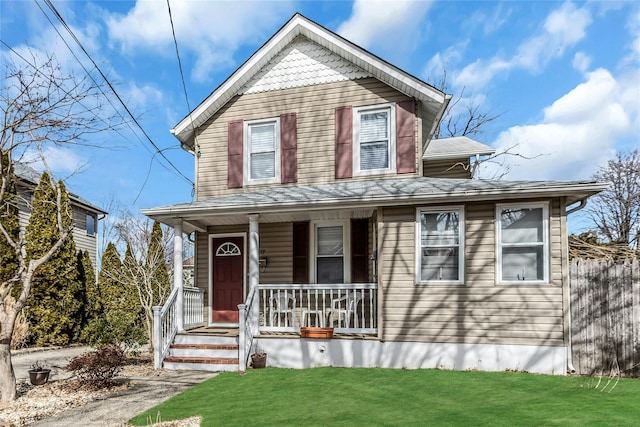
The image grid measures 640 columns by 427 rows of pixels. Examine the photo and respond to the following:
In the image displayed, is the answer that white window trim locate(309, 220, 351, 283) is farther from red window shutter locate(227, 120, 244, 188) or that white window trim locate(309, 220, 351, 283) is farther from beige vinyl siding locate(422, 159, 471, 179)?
beige vinyl siding locate(422, 159, 471, 179)

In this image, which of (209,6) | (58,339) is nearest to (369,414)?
(209,6)

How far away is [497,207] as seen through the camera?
25.9 feet

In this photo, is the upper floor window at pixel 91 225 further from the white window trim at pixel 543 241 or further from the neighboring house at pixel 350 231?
the white window trim at pixel 543 241

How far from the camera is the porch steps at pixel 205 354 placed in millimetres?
8242

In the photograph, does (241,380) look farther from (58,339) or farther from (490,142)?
→ (490,142)

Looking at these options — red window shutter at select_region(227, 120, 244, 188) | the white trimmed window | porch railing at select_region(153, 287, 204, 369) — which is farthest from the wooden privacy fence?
porch railing at select_region(153, 287, 204, 369)

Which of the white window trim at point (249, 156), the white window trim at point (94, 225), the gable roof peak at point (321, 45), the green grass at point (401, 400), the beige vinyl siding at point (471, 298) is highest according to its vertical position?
the gable roof peak at point (321, 45)

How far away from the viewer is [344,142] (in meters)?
10.1

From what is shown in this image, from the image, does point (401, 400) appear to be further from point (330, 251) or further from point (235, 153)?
point (235, 153)

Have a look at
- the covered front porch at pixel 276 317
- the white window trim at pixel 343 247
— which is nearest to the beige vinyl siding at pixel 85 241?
the covered front porch at pixel 276 317

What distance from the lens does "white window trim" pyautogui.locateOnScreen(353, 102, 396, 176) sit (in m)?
9.83

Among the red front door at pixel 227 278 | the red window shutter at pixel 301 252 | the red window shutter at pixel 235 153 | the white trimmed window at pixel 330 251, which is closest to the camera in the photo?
the white trimmed window at pixel 330 251

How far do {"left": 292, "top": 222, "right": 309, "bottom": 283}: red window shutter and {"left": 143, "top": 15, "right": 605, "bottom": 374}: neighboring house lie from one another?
0.05 metres

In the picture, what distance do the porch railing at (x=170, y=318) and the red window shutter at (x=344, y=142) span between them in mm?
4633
